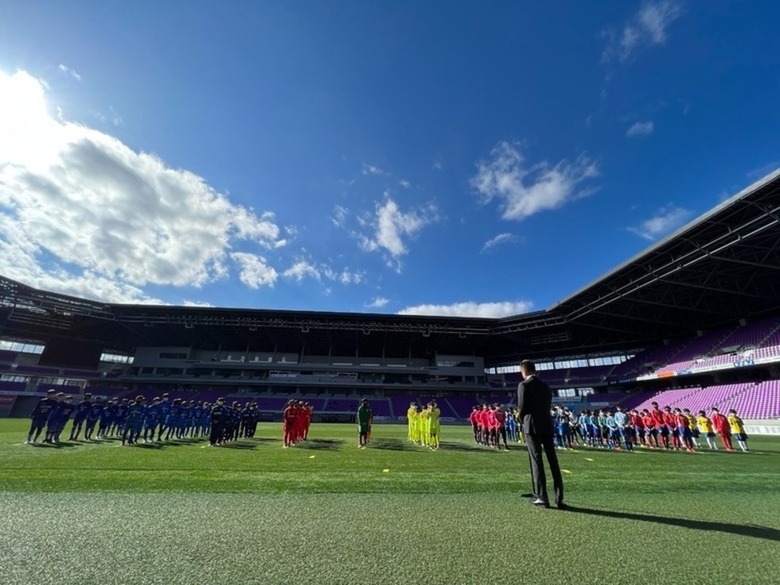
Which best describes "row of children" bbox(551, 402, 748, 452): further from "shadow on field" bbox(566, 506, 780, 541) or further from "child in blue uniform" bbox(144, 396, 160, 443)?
"child in blue uniform" bbox(144, 396, 160, 443)

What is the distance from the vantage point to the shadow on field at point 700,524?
3.38 meters

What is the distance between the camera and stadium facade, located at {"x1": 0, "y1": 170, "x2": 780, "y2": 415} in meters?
26.2

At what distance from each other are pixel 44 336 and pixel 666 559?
65120 millimetres

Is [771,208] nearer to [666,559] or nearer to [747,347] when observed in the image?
[747,347]

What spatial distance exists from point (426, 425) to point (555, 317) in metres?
31.1

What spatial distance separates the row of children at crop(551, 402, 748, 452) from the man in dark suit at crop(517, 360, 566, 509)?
9933mm

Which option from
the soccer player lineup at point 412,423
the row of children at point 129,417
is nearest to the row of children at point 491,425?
the soccer player lineup at point 412,423

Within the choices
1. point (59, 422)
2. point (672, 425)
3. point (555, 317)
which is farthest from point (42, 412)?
point (555, 317)

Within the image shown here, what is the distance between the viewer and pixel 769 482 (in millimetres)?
6496

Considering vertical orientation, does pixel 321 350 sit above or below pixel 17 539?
above

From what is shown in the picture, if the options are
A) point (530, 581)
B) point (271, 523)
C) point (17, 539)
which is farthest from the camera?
point (271, 523)

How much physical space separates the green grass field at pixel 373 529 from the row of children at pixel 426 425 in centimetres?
602

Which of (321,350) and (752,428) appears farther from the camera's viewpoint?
(321,350)

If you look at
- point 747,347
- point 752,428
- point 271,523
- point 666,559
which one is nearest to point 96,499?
point 271,523
